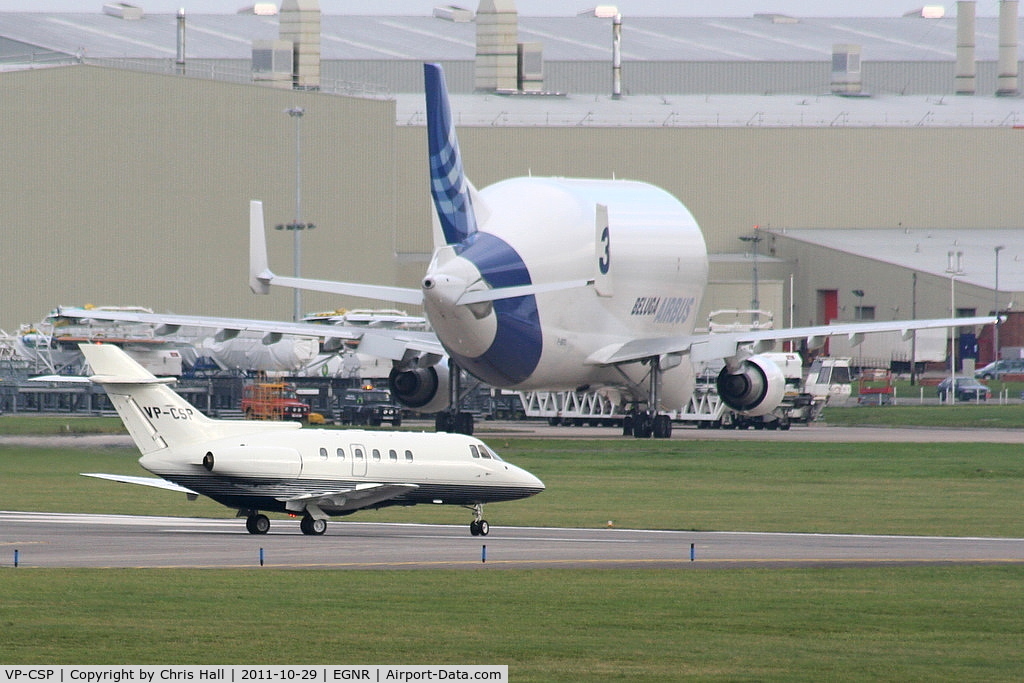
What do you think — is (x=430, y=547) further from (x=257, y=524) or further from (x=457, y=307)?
(x=457, y=307)

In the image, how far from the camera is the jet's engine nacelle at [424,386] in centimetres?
6391

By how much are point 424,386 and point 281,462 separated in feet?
102

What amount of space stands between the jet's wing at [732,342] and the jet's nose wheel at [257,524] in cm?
3006

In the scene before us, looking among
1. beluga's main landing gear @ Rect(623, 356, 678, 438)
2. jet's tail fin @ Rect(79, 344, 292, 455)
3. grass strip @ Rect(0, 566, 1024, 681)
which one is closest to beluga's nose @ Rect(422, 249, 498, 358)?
beluga's main landing gear @ Rect(623, 356, 678, 438)

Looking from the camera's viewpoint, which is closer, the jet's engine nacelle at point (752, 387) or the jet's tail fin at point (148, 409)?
the jet's tail fin at point (148, 409)

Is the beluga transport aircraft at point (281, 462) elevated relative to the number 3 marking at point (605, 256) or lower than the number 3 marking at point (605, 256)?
lower

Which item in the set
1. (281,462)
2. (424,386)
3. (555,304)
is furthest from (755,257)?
(281,462)

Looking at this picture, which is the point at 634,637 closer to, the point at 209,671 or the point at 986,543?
the point at 209,671

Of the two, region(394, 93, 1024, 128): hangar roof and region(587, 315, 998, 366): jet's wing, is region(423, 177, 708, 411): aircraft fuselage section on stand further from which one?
region(394, 93, 1024, 128): hangar roof

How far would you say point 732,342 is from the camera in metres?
62.2

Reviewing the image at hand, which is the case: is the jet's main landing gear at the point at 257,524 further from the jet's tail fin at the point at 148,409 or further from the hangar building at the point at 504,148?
the hangar building at the point at 504,148

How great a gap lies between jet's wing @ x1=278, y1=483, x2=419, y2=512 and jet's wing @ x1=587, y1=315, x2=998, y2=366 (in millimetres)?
28877
